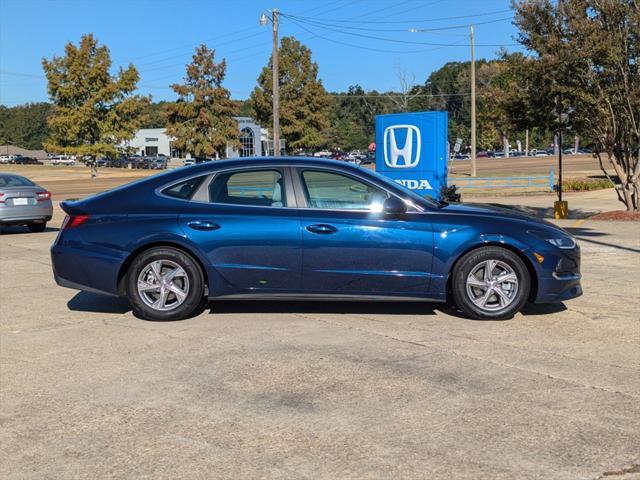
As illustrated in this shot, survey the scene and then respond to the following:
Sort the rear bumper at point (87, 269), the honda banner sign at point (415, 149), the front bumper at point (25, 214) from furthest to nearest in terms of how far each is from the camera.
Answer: the honda banner sign at point (415, 149)
the front bumper at point (25, 214)
the rear bumper at point (87, 269)

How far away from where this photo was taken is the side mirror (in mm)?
6668

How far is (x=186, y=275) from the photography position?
6848 millimetres

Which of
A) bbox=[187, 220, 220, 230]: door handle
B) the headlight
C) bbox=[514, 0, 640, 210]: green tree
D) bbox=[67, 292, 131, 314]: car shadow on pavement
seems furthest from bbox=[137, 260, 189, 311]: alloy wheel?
bbox=[514, 0, 640, 210]: green tree

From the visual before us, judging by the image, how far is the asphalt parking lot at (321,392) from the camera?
377cm

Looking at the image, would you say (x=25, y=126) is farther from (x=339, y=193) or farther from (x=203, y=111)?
(x=339, y=193)

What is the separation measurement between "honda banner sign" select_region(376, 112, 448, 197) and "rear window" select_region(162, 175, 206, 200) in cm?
1171

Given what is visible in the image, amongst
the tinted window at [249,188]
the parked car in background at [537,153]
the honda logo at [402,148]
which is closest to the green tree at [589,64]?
the honda logo at [402,148]

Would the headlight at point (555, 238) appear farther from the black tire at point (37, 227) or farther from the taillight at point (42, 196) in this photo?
the black tire at point (37, 227)

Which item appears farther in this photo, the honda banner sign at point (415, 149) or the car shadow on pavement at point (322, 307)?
the honda banner sign at point (415, 149)

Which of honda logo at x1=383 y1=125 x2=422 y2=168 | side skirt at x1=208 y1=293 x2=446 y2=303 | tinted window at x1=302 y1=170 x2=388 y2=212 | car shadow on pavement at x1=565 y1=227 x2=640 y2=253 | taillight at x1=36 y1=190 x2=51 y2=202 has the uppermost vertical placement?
honda logo at x1=383 y1=125 x2=422 y2=168

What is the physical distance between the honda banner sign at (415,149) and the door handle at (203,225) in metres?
11.9

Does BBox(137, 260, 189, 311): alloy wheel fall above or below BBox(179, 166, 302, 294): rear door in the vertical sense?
below

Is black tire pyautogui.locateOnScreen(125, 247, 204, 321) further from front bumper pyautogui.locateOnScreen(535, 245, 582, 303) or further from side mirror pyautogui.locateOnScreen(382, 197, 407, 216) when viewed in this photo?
front bumper pyautogui.locateOnScreen(535, 245, 582, 303)

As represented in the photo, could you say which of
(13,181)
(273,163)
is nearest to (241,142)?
(13,181)
